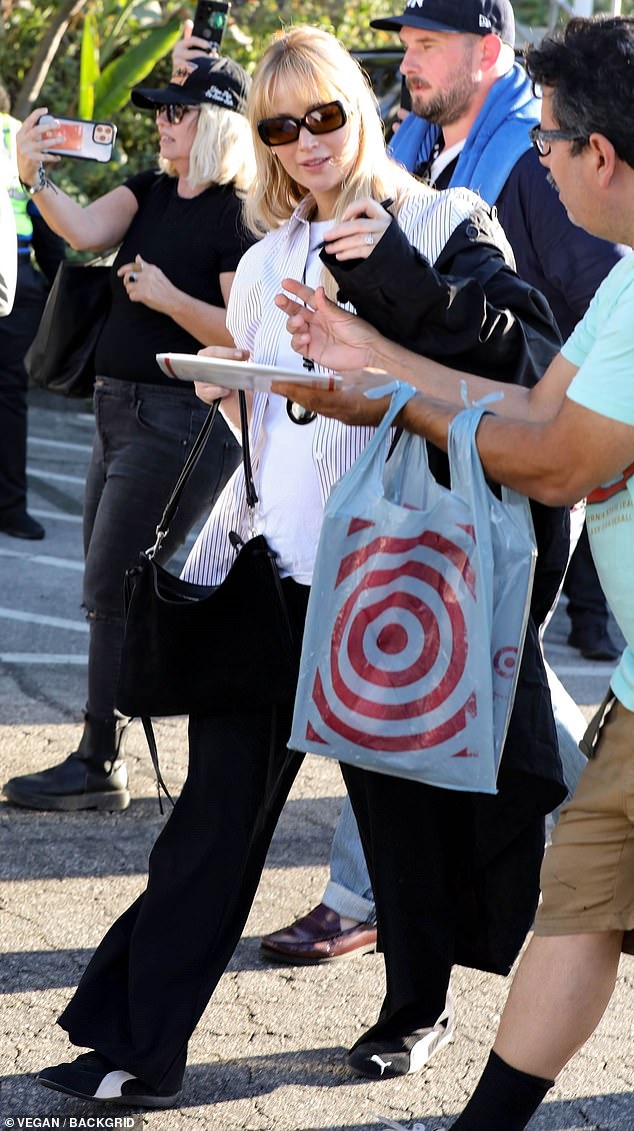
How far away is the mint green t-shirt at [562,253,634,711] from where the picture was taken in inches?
82.0

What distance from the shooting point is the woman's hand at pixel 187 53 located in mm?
4211

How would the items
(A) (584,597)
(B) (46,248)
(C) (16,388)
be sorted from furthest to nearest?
(C) (16,388) < (B) (46,248) < (A) (584,597)

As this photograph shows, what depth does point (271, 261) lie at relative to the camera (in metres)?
2.95

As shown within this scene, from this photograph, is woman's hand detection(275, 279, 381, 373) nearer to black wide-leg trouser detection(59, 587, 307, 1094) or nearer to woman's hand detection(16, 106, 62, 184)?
black wide-leg trouser detection(59, 587, 307, 1094)

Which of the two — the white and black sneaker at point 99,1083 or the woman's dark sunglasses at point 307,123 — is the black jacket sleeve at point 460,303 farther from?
the white and black sneaker at point 99,1083

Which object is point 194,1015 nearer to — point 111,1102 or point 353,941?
point 111,1102

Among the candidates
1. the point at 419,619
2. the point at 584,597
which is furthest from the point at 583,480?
the point at 584,597

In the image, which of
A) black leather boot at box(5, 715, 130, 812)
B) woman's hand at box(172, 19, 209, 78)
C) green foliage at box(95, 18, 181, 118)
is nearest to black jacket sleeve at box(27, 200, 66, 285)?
woman's hand at box(172, 19, 209, 78)

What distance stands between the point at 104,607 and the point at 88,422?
7.65 metres

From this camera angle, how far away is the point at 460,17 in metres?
4.02

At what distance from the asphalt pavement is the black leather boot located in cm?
4

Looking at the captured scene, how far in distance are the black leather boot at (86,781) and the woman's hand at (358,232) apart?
2.07 m

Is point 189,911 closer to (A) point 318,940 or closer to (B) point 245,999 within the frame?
(B) point 245,999

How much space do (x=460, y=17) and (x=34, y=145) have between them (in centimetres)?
128
